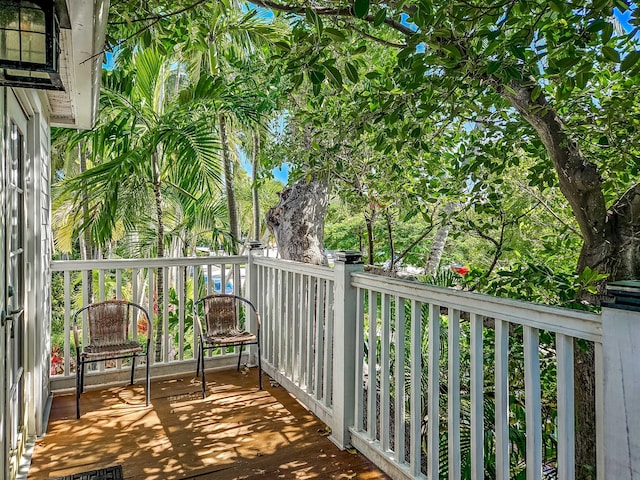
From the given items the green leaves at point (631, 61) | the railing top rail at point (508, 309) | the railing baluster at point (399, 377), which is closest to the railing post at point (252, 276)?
the railing top rail at point (508, 309)

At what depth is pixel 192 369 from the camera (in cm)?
403

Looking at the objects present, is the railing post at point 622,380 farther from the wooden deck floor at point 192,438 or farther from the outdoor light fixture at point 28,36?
the outdoor light fixture at point 28,36

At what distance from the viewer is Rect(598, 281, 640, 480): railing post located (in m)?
1.21

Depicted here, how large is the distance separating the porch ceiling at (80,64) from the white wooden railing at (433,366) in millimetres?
1160

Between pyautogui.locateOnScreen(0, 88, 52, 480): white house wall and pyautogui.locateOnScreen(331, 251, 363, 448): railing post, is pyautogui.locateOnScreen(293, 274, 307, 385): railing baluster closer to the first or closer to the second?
pyautogui.locateOnScreen(331, 251, 363, 448): railing post

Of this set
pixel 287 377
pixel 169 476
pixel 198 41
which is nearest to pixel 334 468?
pixel 169 476

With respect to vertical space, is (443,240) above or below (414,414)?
above

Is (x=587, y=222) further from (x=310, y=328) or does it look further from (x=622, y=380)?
(x=310, y=328)

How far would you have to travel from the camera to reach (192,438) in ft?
9.18

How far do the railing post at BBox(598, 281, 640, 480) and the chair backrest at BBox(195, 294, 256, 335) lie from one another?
2884mm

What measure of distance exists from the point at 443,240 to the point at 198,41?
150 inches

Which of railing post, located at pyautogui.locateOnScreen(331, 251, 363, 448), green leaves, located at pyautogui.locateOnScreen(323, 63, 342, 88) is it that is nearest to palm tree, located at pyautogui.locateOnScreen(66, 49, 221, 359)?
railing post, located at pyautogui.locateOnScreen(331, 251, 363, 448)

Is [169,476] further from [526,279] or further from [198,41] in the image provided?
[198,41]

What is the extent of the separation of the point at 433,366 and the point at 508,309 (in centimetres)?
53
